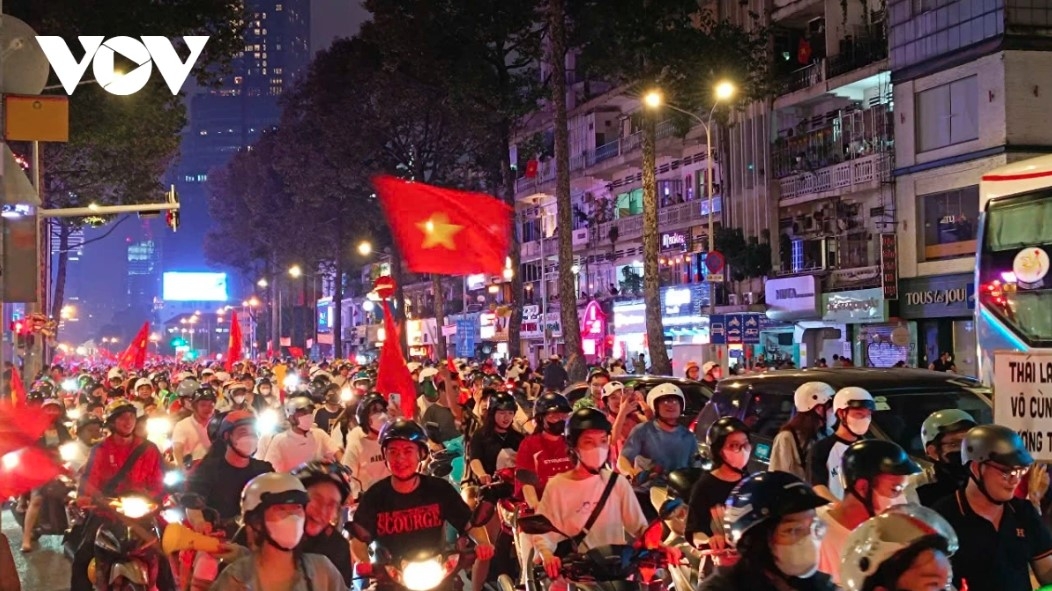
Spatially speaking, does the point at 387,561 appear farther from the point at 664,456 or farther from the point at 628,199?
the point at 628,199

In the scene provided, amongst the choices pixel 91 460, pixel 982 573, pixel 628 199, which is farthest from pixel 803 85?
pixel 982 573

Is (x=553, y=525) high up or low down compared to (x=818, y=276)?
down

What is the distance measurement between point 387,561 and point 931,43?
90.6ft

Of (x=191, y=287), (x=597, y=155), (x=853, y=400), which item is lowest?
(x=853, y=400)

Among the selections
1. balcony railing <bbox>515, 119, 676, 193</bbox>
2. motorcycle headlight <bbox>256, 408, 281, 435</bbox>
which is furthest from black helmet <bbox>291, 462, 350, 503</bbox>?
balcony railing <bbox>515, 119, 676, 193</bbox>

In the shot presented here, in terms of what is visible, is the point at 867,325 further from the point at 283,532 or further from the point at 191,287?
the point at 191,287

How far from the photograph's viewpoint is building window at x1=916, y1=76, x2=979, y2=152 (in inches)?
1170

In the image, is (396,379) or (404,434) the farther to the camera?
(396,379)

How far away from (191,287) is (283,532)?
9509 cm

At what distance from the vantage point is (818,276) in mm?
35438

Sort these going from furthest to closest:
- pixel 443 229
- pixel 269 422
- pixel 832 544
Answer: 1. pixel 443 229
2. pixel 269 422
3. pixel 832 544

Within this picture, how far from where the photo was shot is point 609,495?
23.3 feet

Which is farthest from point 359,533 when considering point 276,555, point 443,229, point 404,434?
point 443,229

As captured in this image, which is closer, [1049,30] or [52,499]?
[52,499]
